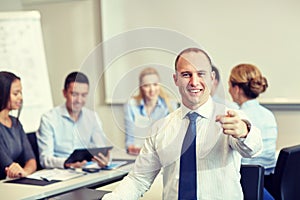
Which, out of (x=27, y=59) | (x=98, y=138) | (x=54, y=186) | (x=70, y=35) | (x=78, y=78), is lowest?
(x=54, y=186)

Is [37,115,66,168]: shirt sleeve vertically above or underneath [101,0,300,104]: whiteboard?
underneath

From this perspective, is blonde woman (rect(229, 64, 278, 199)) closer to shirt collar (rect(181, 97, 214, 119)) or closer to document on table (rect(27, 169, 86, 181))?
document on table (rect(27, 169, 86, 181))

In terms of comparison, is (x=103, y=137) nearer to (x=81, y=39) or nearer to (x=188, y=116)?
(x=188, y=116)

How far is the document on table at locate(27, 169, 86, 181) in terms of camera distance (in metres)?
2.77

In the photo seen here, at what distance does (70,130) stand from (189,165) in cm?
193

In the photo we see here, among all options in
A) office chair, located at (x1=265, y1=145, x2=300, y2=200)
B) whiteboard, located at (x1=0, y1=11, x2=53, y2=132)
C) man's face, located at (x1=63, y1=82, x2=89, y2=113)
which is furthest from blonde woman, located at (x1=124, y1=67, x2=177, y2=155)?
whiteboard, located at (x1=0, y1=11, x2=53, y2=132)

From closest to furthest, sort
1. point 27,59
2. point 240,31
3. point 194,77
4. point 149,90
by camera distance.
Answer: point 194,77 < point 149,90 < point 240,31 < point 27,59

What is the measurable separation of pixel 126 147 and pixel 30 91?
67.8 inches

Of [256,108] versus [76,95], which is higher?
[76,95]

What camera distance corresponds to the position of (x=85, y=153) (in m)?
3.01

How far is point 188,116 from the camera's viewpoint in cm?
166

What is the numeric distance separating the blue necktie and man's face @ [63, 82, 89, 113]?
146 cm

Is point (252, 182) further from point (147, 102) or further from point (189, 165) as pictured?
point (147, 102)

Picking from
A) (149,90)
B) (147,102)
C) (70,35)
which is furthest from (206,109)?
(70,35)
